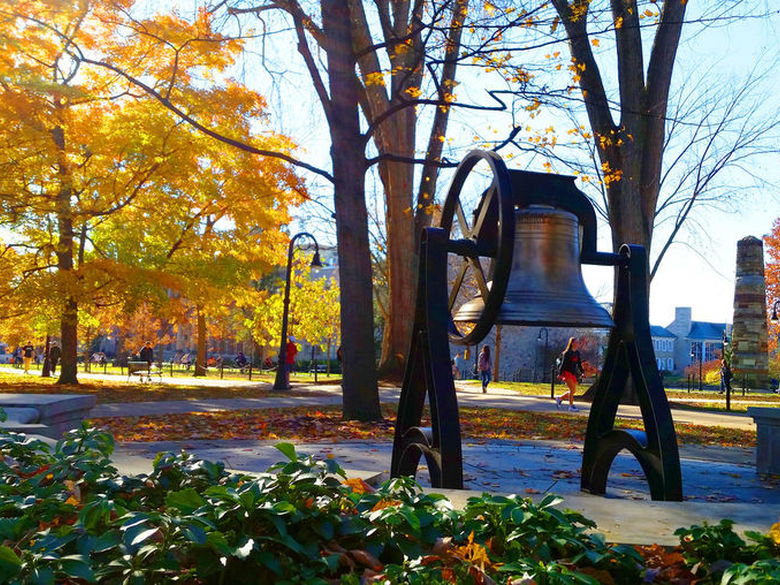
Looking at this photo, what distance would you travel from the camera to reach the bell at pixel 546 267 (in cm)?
415

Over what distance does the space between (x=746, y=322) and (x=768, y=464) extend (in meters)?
26.8

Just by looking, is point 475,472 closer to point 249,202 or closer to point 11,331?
point 249,202

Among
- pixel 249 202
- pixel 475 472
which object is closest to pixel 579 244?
pixel 475 472

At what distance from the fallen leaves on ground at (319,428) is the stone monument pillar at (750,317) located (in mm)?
20036

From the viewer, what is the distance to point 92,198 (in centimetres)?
1822

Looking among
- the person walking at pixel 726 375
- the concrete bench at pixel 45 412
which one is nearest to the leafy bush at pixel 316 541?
the concrete bench at pixel 45 412

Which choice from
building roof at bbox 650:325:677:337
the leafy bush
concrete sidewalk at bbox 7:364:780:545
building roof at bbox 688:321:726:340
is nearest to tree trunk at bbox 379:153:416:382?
concrete sidewalk at bbox 7:364:780:545

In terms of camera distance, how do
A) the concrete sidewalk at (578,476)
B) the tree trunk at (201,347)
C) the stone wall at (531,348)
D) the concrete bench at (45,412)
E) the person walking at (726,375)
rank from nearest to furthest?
the concrete sidewalk at (578,476), the concrete bench at (45,412), the person walking at (726,375), the tree trunk at (201,347), the stone wall at (531,348)

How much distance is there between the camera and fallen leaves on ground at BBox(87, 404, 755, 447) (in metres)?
8.81

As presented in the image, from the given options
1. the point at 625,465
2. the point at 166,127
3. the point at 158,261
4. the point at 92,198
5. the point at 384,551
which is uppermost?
the point at 166,127

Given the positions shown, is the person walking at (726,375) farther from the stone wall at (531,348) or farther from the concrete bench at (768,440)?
the stone wall at (531,348)

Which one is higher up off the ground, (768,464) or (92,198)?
(92,198)

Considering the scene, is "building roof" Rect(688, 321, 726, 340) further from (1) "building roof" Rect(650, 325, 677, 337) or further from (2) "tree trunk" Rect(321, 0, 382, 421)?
(2) "tree trunk" Rect(321, 0, 382, 421)

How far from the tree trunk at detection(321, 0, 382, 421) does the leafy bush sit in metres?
7.84
